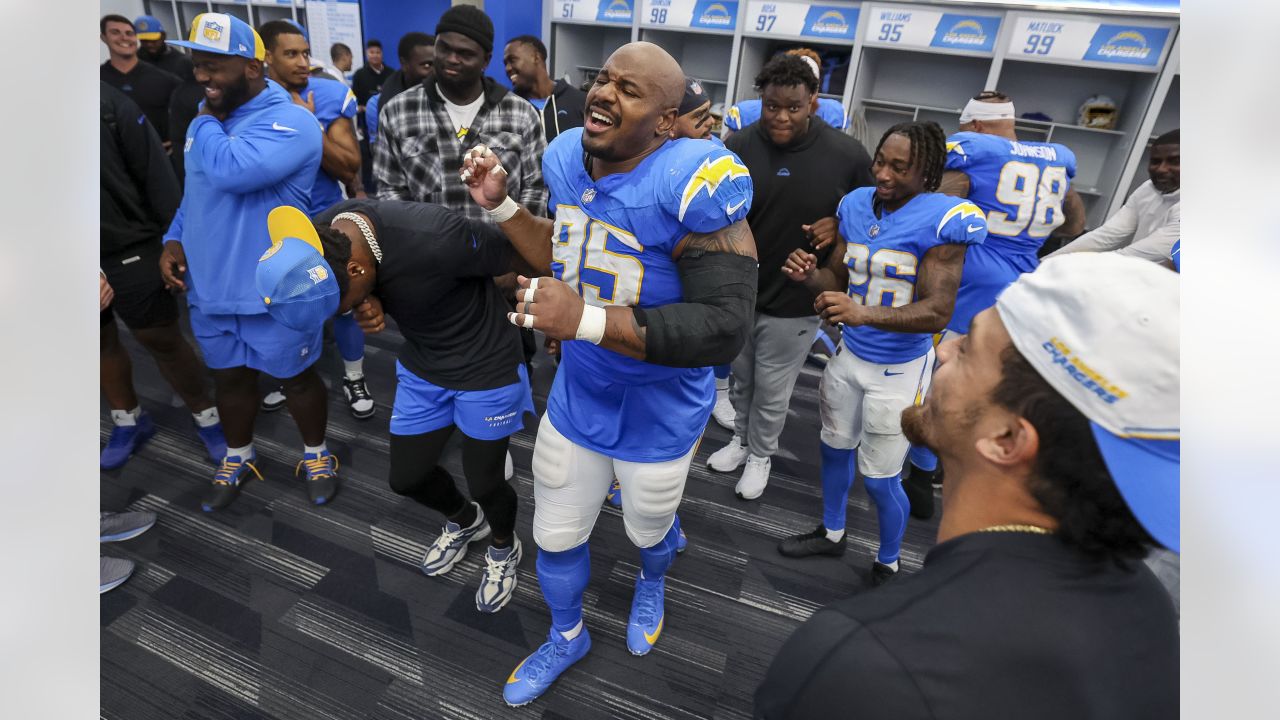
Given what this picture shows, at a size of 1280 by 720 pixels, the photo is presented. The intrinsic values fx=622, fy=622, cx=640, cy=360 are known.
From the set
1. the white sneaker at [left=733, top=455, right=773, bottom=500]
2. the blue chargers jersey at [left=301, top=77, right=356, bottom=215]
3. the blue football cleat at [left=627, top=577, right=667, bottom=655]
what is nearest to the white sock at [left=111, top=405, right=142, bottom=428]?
the blue chargers jersey at [left=301, top=77, right=356, bottom=215]

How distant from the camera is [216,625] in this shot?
2.00 meters

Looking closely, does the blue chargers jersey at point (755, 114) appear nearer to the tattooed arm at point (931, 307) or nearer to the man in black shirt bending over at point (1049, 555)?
the tattooed arm at point (931, 307)

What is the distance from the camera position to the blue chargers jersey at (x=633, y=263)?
1.29m

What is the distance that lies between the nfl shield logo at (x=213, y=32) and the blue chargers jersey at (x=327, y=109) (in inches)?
38.2

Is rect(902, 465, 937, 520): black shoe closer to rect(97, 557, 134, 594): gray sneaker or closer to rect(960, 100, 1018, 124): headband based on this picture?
rect(960, 100, 1018, 124): headband

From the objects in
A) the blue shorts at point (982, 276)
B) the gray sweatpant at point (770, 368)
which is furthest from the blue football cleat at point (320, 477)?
the blue shorts at point (982, 276)

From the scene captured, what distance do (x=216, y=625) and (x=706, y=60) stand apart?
7.20 m

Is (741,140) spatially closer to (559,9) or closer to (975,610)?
(975,610)

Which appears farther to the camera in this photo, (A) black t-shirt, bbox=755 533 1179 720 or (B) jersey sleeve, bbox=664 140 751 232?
(B) jersey sleeve, bbox=664 140 751 232

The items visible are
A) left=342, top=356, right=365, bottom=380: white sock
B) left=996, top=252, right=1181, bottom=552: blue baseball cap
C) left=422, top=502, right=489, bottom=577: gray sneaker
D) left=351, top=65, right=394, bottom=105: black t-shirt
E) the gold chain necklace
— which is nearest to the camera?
left=996, top=252, right=1181, bottom=552: blue baseball cap

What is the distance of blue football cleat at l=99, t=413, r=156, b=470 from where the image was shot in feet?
8.75

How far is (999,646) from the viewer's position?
589 millimetres

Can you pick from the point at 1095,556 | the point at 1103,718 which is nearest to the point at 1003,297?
the point at 1095,556

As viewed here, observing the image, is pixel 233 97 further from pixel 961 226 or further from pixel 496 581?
pixel 961 226
